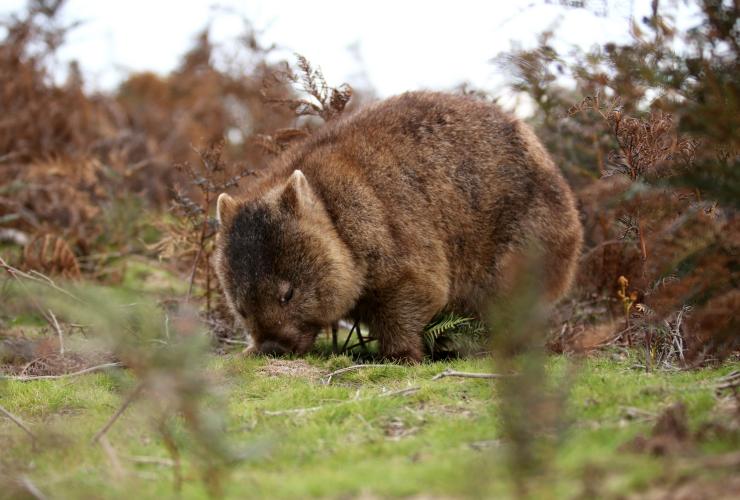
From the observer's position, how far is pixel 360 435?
507 centimetres

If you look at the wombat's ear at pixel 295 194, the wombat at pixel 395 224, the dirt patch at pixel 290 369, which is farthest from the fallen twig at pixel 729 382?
the wombat's ear at pixel 295 194

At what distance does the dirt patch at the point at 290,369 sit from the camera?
685 centimetres

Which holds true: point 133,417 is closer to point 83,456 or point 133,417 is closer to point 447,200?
point 83,456

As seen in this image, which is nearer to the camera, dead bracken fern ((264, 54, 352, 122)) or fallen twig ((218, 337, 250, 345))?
fallen twig ((218, 337, 250, 345))

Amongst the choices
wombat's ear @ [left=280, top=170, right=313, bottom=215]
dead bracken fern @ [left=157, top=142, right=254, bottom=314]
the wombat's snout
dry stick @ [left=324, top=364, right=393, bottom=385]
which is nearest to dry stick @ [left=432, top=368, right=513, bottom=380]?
dry stick @ [left=324, top=364, right=393, bottom=385]

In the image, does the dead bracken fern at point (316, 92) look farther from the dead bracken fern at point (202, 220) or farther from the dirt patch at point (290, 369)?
the dirt patch at point (290, 369)

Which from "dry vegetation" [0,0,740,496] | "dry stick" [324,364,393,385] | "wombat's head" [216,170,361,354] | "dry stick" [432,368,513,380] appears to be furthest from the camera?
"wombat's head" [216,170,361,354]

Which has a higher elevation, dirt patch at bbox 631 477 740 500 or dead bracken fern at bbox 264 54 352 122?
dead bracken fern at bbox 264 54 352 122

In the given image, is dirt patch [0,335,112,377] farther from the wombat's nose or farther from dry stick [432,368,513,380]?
dry stick [432,368,513,380]

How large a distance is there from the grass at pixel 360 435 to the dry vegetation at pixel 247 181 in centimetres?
17

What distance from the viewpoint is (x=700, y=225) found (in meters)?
5.09

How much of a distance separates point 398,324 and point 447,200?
1.25m

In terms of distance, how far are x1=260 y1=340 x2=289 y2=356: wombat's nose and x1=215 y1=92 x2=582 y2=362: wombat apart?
0.4 inches

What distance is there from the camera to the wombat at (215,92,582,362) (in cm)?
714
